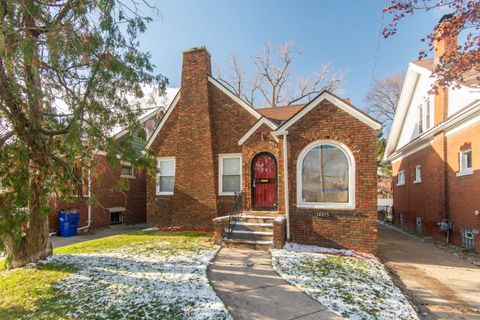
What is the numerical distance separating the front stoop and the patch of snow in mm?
1086

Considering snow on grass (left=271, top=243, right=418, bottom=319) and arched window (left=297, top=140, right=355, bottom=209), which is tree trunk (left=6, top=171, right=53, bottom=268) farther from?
arched window (left=297, top=140, right=355, bottom=209)

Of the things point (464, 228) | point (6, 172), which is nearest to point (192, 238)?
point (6, 172)

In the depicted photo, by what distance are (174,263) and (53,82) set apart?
14.8 ft

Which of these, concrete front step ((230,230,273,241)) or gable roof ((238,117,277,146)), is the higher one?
gable roof ((238,117,277,146))

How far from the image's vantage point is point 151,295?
478cm

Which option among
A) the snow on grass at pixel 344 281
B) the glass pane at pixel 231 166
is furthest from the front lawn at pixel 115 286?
the glass pane at pixel 231 166

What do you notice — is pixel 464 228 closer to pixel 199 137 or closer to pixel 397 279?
pixel 397 279

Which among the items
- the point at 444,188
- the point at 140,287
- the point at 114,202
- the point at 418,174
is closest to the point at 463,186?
the point at 444,188

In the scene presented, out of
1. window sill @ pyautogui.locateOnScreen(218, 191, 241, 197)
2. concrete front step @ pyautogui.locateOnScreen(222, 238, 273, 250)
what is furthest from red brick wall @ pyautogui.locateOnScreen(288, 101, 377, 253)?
window sill @ pyautogui.locateOnScreen(218, 191, 241, 197)

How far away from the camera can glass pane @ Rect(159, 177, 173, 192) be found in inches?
482

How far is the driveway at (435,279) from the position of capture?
482 centimetres

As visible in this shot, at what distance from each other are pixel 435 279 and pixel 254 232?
4454 millimetres

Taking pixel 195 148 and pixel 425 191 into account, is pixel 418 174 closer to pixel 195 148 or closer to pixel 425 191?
pixel 425 191

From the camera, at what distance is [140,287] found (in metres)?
5.12
